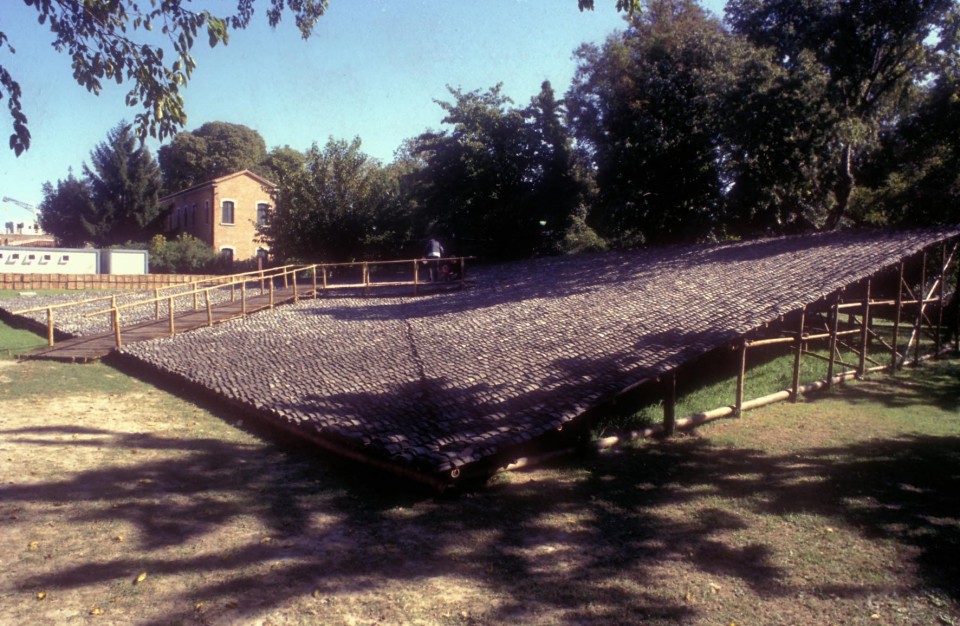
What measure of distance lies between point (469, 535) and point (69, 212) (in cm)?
4428

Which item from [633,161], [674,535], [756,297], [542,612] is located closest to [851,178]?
[633,161]

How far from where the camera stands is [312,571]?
5.15 metres

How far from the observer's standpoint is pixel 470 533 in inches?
239

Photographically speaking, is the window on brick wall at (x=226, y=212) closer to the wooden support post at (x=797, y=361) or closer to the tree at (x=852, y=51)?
the tree at (x=852, y=51)

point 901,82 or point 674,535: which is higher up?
point 901,82

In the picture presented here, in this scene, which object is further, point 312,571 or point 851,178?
point 851,178

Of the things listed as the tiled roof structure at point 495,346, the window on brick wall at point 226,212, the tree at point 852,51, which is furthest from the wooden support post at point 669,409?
the window on brick wall at point 226,212

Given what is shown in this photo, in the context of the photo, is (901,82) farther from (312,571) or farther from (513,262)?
(312,571)

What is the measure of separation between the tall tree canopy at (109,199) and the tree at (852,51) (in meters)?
34.5

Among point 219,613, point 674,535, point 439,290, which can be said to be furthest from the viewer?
point 439,290

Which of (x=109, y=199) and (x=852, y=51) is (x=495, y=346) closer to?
(x=852, y=51)

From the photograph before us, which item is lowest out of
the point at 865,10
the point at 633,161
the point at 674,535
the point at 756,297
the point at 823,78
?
the point at 674,535

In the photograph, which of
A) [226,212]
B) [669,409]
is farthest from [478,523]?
[226,212]

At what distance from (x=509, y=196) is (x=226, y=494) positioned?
25.5 m
